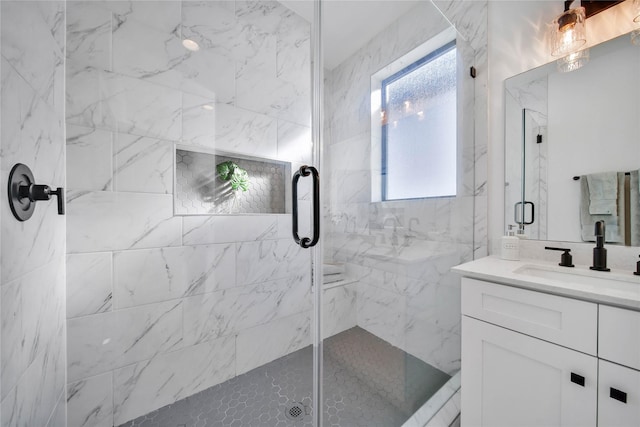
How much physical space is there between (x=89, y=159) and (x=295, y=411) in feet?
4.96

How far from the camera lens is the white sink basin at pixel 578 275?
3.10 feet

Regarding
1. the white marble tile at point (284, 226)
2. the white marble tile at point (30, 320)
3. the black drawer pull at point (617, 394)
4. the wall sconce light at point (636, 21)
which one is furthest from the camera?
the white marble tile at point (284, 226)

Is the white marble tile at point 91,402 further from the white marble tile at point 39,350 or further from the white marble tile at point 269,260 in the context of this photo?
the white marble tile at point 269,260

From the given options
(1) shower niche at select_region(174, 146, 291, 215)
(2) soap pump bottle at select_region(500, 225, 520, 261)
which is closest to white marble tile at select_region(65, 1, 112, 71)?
(1) shower niche at select_region(174, 146, 291, 215)

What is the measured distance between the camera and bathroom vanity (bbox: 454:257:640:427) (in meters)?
0.71

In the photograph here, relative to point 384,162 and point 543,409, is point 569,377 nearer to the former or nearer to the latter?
point 543,409

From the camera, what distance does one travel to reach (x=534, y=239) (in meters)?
1.30

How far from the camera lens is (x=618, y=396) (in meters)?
0.71

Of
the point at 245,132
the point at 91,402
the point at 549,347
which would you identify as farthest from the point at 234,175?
the point at 549,347

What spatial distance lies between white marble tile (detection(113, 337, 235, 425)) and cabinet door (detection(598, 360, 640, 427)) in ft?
4.94

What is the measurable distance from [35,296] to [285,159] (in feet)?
3.88

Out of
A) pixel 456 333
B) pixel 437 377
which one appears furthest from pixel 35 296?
pixel 456 333

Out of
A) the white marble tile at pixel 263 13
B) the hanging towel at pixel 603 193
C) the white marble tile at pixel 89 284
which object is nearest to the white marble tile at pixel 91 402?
the white marble tile at pixel 89 284

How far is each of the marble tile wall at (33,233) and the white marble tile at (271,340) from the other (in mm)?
731
